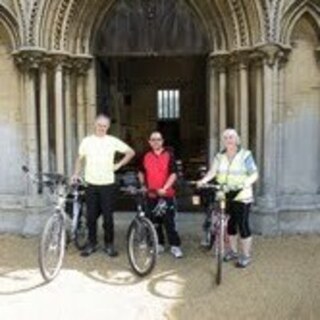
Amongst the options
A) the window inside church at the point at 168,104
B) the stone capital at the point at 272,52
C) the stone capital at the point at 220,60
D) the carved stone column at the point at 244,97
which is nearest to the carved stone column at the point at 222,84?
the stone capital at the point at 220,60

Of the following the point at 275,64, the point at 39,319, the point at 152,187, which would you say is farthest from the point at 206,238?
the point at 39,319

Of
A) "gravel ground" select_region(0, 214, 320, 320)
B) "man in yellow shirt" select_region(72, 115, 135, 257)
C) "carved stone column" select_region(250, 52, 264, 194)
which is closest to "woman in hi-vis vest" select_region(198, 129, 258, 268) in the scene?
"gravel ground" select_region(0, 214, 320, 320)

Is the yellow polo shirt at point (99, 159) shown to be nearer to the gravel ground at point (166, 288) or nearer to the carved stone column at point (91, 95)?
the gravel ground at point (166, 288)

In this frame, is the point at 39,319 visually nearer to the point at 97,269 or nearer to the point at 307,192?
the point at 97,269

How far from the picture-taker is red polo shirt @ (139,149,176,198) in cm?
792

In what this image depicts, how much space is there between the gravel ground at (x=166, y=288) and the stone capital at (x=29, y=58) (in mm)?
2513

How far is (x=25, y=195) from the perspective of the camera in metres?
9.66

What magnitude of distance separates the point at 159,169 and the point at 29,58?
8.79 feet

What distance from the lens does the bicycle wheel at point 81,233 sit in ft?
27.2

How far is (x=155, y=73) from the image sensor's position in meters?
16.8

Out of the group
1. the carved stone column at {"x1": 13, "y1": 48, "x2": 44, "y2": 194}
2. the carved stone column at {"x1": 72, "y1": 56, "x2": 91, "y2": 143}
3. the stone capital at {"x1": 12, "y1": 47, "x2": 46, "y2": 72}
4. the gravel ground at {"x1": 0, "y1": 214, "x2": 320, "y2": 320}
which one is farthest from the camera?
the carved stone column at {"x1": 72, "y1": 56, "x2": 91, "y2": 143}

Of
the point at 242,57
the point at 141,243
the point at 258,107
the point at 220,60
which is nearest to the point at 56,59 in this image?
the point at 220,60

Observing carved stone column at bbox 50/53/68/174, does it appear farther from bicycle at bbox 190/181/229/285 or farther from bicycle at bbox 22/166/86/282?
bicycle at bbox 190/181/229/285

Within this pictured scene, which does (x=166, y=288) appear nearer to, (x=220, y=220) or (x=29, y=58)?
(x=220, y=220)
